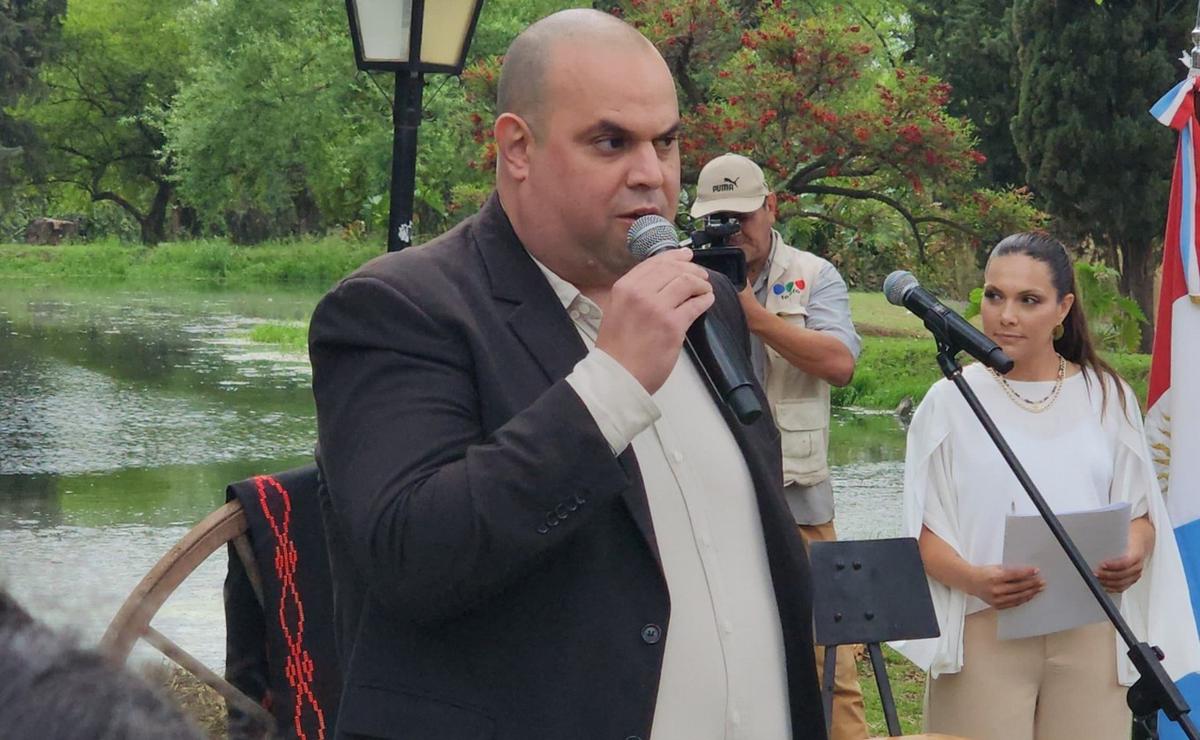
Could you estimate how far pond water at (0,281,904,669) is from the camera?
4.59 m

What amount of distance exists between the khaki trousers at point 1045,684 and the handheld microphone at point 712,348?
1832 millimetres

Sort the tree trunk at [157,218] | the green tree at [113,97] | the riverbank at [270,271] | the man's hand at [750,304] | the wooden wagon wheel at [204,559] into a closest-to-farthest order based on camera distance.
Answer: the wooden wagon wheel at [204,559] < the man's hand at [750,304] < the riverbank at [270,271] < the green tree at [113,97] < the tree trunk at [157,218]

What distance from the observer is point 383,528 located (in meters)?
2.06

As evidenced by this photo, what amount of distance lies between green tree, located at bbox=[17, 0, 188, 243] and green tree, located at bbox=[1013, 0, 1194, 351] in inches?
1330

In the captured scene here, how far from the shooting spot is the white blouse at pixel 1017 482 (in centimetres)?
384

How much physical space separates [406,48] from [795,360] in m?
2.09

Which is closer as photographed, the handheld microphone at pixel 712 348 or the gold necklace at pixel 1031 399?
the handheld microphone at pixel 712 348

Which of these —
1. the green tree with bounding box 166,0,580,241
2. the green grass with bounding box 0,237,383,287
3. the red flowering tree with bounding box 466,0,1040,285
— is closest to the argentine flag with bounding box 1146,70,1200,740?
the red flowering tree with bounding box 466,0,1040,285

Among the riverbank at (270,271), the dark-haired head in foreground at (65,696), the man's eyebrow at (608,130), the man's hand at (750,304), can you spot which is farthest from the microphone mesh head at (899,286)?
the riverbank at (270,271)

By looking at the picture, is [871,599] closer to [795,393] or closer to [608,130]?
[608,130]

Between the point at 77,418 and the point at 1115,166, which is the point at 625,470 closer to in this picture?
the point at 77,418

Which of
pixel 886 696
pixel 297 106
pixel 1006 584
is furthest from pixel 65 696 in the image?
pixel 297 106

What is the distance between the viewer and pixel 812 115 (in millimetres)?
9984

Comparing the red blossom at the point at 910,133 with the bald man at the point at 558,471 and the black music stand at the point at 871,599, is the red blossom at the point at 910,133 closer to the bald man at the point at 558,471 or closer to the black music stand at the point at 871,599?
the black music stand at the point at 871,599
